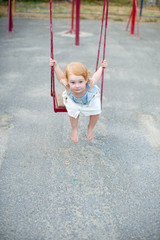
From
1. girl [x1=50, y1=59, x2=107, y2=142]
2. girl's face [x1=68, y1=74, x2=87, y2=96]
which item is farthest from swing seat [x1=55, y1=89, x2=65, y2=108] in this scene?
girl's face [x1=68, y1=74, x2=87, y2=96]

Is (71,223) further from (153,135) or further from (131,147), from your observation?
(153,135)

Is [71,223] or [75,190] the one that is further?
[75,190]

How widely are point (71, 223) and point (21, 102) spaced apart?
243 cm

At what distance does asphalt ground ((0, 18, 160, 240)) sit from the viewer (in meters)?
2.12

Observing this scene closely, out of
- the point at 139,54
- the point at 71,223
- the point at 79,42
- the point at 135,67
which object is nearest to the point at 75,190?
the point at 71,223

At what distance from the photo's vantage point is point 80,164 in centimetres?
281

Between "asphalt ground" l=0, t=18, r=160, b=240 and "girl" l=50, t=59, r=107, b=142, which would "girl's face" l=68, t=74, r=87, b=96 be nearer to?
"girl" l=50, t=59, r=107, b=142

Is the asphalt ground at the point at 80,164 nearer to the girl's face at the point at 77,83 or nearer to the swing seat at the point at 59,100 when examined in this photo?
the swing seat at the point at 59,100

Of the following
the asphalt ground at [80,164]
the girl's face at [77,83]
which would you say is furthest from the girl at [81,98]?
the asphalt ground at [80,164]

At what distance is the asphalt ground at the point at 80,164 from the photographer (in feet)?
6.95

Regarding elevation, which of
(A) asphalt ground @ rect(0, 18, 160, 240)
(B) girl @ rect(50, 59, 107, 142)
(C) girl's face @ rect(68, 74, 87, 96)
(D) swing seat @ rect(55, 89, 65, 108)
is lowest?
(A) asphalt ground @ rect(0, 18, 160, 240)

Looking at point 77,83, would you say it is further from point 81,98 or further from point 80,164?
point 80,164

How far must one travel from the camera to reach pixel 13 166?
277 cm

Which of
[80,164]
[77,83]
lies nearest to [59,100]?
[77,83]
